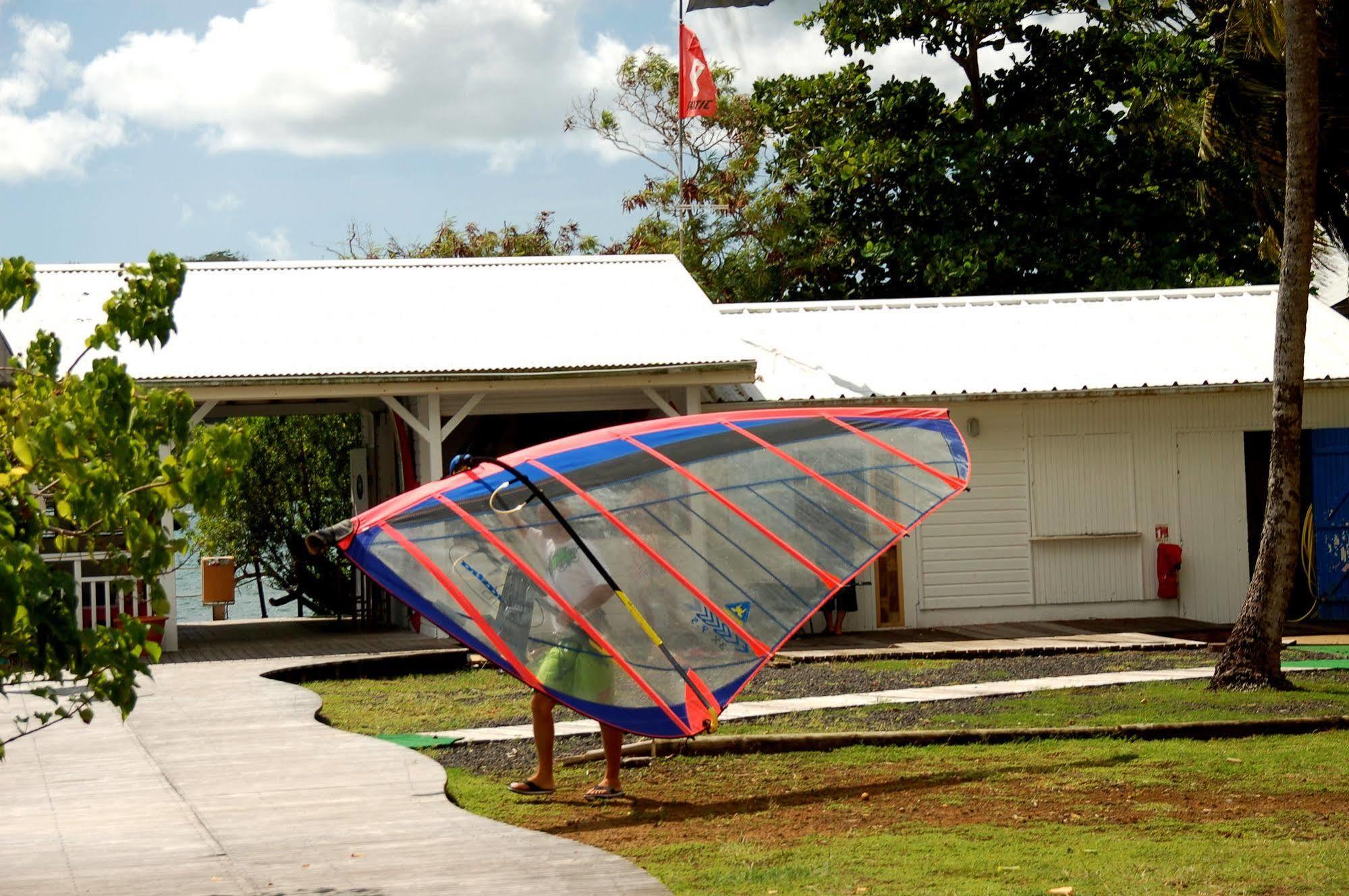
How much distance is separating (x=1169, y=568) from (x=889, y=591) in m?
3.20

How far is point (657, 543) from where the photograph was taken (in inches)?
332

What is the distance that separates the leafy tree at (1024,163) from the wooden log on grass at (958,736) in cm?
1796

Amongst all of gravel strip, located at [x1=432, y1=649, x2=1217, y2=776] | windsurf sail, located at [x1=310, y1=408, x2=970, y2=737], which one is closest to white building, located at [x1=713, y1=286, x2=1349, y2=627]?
gravel strip, located at [x1=432, y1=649, x2=1217, y2=776]

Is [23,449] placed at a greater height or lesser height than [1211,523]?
greater

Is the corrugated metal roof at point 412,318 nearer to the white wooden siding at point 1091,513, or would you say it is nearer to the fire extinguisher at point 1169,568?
the white wooden siding at point 1091,513

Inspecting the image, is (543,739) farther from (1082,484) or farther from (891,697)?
(1082,484)

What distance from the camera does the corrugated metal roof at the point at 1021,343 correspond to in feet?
57.5

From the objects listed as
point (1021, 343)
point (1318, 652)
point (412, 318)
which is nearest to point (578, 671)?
point (1318, 652)

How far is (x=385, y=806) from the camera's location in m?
7.53

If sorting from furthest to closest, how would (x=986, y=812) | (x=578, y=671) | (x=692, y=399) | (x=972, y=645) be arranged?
(x=692, y=399) < (x=972, y=645) < (x=578, y=671) < (x=986, y=812)

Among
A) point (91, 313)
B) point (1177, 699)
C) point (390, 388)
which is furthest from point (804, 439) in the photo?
point (91, 313)

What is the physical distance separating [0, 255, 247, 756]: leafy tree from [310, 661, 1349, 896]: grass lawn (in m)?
2.49

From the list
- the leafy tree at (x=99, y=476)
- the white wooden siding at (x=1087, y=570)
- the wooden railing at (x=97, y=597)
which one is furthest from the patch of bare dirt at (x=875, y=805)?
the white wooden siding at (x=1087, y=570)

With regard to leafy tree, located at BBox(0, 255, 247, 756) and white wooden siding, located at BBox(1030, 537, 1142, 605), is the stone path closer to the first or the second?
white wooden siding, located at BBox(1030, 537, 1142, 605)
